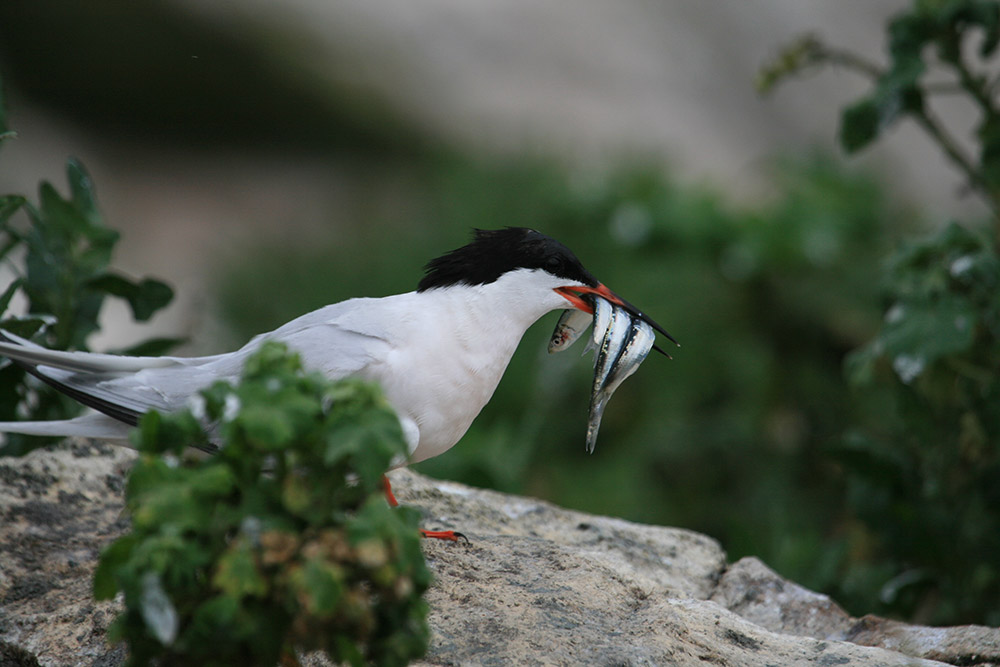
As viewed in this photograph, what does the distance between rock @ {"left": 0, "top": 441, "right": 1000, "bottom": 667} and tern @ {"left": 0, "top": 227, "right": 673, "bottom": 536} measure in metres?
0.36

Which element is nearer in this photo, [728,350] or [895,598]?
[895,598]

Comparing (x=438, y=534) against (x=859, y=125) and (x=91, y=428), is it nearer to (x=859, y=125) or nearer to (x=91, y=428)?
(x=91, y=428)

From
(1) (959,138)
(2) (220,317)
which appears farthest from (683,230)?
(1) (959,138)

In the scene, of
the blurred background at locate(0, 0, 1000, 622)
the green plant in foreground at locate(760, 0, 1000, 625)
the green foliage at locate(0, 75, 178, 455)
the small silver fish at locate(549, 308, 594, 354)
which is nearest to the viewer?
the small silver fish at locate(549, 308, 594, 354)

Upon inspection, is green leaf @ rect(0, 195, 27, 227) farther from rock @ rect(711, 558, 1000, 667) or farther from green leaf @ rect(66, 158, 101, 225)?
rock @ rect(711, 558, 1000, 667)

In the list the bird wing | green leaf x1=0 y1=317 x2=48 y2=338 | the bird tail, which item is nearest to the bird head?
the bird wing

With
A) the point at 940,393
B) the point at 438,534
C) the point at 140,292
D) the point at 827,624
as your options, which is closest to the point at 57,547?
the point at 140,292

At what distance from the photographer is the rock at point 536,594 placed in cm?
202

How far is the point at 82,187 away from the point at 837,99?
307 inches

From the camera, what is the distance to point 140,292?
9.47 feet

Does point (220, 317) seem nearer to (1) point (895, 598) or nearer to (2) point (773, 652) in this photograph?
(1) point (895, 598)

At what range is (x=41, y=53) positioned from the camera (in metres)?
8.16

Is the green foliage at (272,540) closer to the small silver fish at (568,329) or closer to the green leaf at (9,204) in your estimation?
the small silver fish at (568,329)

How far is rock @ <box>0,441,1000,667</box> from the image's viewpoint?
6.63 ft
